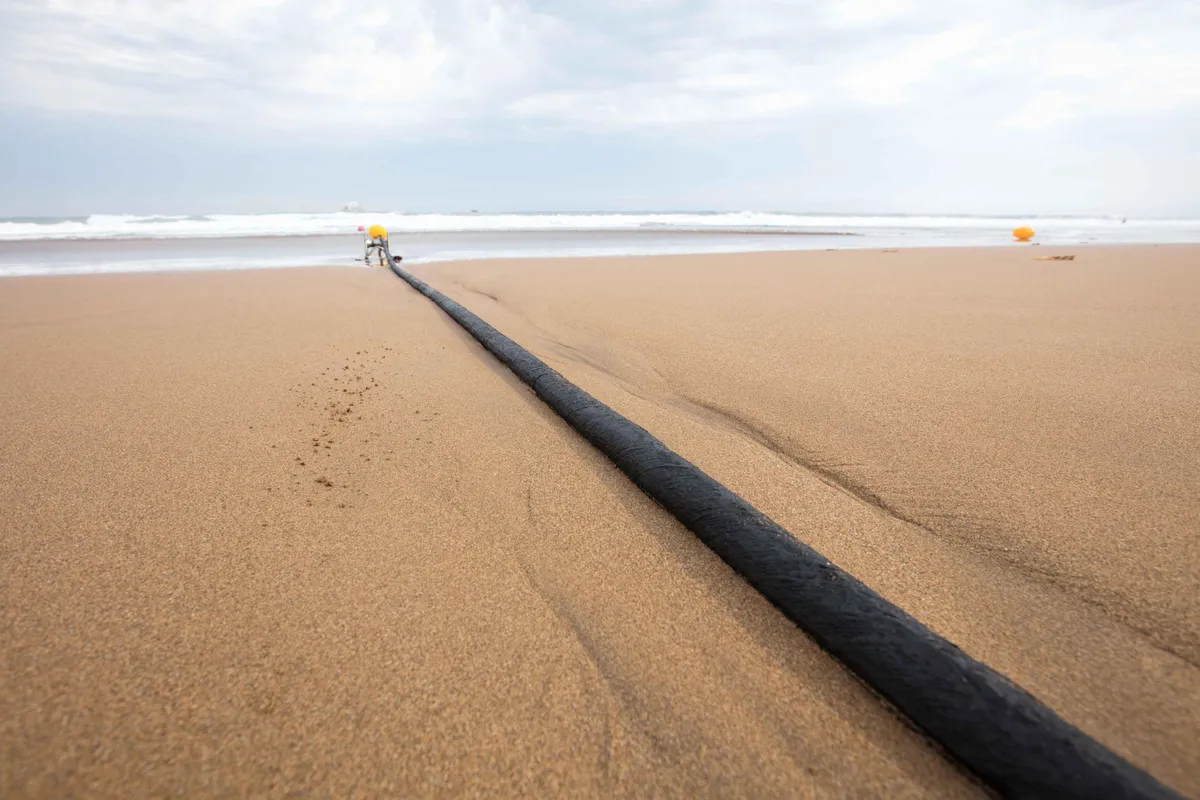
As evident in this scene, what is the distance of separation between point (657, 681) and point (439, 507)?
31.2 inches

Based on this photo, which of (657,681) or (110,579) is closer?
(657,681)

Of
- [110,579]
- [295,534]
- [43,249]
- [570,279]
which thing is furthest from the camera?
[43,249]

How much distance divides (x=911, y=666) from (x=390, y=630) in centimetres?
88

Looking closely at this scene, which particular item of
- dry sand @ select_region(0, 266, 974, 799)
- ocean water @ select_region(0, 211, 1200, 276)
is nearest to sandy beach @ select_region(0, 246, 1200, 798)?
dry sand @ select_region(0, 266, 974, 799)

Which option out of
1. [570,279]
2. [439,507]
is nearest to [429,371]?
[439,507]

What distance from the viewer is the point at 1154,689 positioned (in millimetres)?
951

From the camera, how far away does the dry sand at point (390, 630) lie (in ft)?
2.78

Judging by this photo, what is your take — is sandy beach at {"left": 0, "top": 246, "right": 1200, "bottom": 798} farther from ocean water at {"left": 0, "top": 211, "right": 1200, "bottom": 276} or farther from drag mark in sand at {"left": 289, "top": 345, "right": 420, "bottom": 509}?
ocean water at {"left": 0, "top": 211, "right": 1200, "bottom": 276}

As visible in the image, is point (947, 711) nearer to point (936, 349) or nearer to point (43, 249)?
point (936, 349)

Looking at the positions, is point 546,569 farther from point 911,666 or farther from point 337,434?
point 337,434

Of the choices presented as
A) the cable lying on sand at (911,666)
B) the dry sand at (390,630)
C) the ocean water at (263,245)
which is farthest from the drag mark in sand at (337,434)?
the ocean water at (263,245)

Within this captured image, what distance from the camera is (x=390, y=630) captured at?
1098 millimetres

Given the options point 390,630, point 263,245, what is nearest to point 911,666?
point 390,630

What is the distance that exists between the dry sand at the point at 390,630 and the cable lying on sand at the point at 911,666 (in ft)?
0.17
